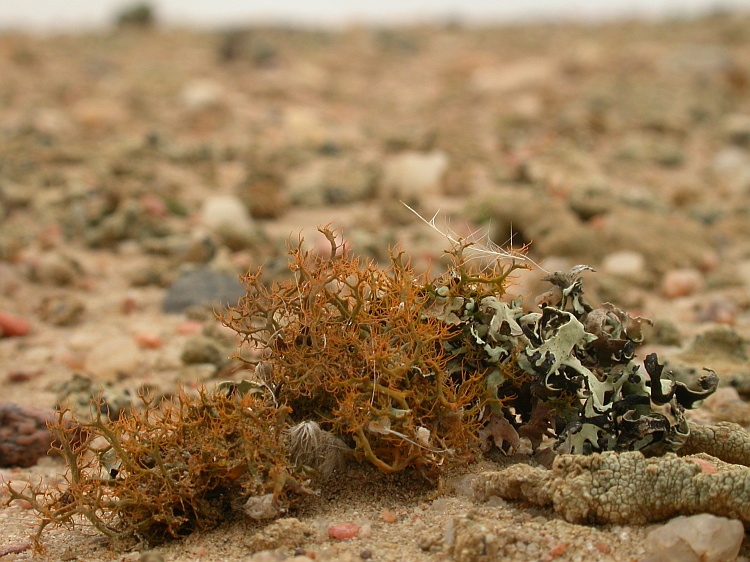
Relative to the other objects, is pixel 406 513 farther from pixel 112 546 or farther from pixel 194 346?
pixel 194 346

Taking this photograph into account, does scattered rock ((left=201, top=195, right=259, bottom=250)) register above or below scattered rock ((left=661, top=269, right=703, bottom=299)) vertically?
above

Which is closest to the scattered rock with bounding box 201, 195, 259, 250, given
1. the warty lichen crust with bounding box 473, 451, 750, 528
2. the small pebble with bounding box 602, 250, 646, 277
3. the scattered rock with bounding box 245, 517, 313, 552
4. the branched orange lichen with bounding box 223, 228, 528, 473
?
the small pebble with bounding box 602, 250, 646, 277

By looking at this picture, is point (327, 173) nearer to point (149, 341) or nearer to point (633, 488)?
point (149, 341)

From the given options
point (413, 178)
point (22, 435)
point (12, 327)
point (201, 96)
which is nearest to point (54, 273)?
point (12, 327)

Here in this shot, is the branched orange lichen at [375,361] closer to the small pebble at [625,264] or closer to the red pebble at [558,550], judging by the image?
the red pebble at [558,550]

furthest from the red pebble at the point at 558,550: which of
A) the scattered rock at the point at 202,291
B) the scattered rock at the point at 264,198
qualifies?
the scattered rock at the point at 264,198

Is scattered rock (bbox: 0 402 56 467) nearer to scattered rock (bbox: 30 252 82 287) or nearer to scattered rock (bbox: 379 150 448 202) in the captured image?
scattered rock (bbox: 30 252 82 287)
